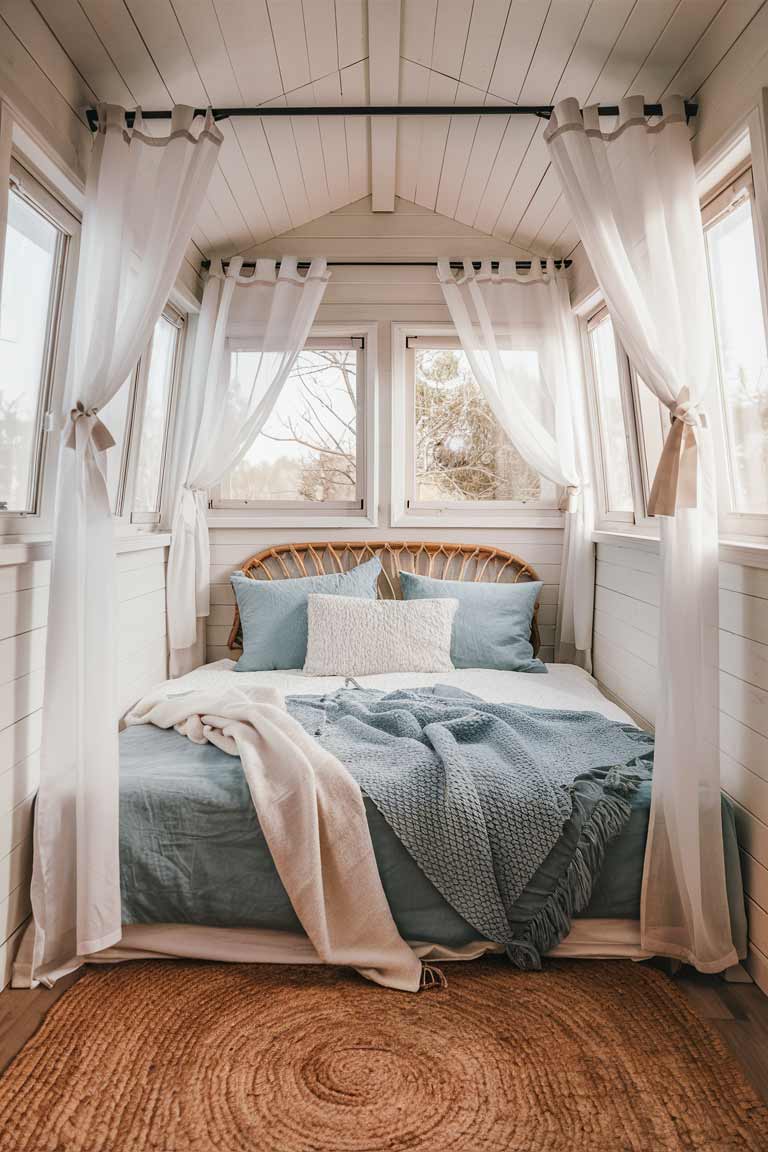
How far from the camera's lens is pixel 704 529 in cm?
206

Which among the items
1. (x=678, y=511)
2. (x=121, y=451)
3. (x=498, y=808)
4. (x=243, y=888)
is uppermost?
(x=121, y=451)

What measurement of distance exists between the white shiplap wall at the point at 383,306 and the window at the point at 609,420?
46cm

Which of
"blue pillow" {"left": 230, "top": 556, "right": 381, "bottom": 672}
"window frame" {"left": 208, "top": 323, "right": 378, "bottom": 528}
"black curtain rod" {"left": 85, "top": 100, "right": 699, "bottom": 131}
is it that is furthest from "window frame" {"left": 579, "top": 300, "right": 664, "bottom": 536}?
"blue pillow" {"left": 230, "top": 556, "right": 381, "bottom": 672}

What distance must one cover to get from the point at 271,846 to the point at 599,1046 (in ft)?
2.92

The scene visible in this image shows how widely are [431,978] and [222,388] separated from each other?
2.69 meters

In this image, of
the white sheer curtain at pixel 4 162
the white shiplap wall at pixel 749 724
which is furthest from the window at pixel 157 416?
the white shiplap wall at pixel 749 724

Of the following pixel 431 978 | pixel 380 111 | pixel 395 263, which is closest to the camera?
pixel 431 978

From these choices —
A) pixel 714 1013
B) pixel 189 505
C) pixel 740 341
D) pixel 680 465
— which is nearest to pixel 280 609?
pixel 189 505

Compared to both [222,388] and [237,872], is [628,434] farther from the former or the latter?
[237,872]

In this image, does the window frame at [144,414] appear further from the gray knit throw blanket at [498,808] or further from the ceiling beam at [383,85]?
the gray knit throw blanket at [498,808]

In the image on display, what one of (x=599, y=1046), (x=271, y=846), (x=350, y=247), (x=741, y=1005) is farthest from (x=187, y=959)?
(x=350, y=247)

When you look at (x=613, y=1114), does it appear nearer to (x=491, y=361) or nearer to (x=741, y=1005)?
(x=741, y=1005)

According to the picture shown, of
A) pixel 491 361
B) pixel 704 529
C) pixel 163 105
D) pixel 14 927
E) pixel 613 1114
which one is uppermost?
pixel 163 105

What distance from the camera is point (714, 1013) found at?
1883 millimetres
